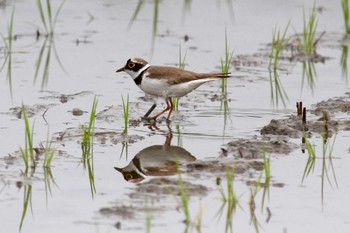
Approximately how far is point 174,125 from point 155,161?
157 centimetres

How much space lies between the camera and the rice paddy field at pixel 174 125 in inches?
293

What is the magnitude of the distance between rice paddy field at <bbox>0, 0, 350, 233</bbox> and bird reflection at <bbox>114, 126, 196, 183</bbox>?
2 cm

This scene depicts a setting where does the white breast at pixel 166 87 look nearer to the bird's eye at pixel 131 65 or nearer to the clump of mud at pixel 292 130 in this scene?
the bird's eye at pixel 131 65

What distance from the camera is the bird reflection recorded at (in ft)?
27.5

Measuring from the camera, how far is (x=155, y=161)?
8812mm

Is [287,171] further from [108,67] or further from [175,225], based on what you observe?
[108,67]

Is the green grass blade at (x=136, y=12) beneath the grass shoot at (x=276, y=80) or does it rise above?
above

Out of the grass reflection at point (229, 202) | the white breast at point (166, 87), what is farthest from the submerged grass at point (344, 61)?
the grass reflection at point (229, 202)

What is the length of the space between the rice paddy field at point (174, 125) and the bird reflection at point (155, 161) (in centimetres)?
2

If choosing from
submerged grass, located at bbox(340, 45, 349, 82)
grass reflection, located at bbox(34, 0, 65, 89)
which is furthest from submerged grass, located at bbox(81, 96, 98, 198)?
submerged grass, located at bbox(340, 45, 349, 82)

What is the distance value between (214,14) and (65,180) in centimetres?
783

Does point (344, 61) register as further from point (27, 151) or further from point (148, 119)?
point (27, 151)

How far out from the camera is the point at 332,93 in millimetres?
11680

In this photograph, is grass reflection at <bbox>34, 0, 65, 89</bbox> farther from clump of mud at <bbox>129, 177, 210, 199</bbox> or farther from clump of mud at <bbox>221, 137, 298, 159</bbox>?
clump of mud at <bbox>129, 177, 210, 199</bbox>
